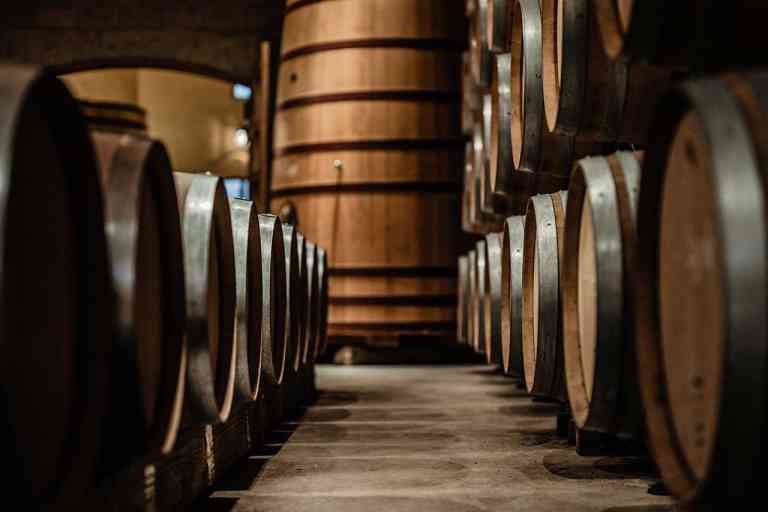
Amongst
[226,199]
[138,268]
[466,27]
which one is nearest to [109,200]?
[138,268]

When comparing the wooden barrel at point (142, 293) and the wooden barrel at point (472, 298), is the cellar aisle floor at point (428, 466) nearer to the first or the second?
the wooden barrel at point (472, 298)

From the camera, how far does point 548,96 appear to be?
2951 mm

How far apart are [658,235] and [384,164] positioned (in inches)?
245

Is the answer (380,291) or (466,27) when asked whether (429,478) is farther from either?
(466,27)

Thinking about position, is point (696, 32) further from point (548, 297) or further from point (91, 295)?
point (548, 297)

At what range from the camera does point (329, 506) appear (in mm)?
2947

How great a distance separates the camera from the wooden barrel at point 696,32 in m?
1.78

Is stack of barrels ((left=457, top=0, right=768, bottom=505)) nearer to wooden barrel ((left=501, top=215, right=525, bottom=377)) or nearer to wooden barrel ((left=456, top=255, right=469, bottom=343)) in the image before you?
wooden barrel ((left=501, top=215, right=525, bottom=377))

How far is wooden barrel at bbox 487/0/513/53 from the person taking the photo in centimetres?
432

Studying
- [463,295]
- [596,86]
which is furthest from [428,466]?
[463,295]

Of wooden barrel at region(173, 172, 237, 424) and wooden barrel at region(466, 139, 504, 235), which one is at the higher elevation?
wooden barrel at region(466, 139, 504, 235)

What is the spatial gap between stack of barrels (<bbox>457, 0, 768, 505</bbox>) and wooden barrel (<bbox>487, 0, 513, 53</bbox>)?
922 mm

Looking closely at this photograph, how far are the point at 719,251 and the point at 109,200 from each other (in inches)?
45.4

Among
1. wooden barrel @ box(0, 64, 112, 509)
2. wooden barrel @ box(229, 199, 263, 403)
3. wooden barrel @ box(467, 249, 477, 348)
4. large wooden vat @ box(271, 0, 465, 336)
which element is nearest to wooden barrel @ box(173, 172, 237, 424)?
wooden barrel @ box(229, 199, 263, 403)
